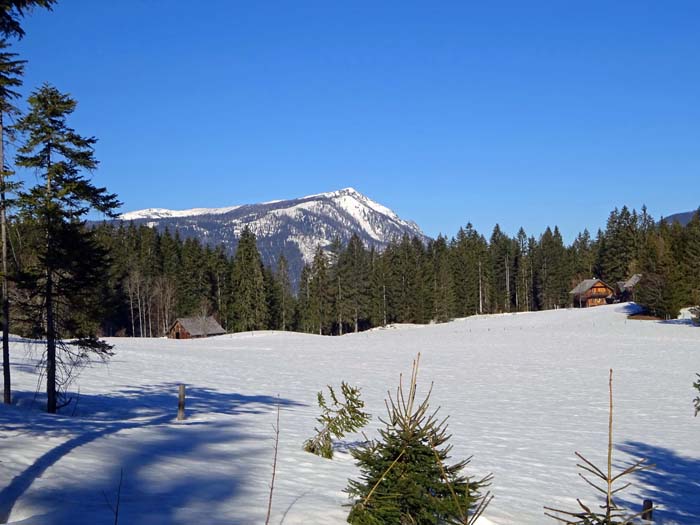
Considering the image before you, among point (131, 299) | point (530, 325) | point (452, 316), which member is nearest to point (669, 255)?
point (530, 325)

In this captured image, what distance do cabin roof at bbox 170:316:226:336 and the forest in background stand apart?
4.89 m

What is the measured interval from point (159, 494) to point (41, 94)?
41.8 feet

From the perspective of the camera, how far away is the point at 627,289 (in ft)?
287

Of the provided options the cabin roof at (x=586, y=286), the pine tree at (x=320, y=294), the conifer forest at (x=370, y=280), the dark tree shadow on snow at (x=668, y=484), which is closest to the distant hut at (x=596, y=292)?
the cabin roof at (x=586, y=286)

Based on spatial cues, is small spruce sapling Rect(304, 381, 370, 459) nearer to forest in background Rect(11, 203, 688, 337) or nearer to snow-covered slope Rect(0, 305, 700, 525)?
snow-covered slope Rect(0, 305, 700, 525)

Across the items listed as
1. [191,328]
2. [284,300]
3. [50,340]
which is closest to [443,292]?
[284,300]

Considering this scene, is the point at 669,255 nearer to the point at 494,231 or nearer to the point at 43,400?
the point at 494,231

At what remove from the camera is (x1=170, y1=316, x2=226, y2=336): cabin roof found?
63875mm

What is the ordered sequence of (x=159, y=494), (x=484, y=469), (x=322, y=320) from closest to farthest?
(x=159, y=494) < (x=484, y=469) < (x=322, y=320)

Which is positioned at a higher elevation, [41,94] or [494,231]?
[494,231]

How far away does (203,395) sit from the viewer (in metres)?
21.0

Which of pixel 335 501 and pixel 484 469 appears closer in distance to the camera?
pixel 335 501

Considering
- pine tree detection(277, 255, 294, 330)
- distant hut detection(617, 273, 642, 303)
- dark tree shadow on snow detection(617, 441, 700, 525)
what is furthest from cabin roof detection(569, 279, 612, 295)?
dark tree shadow on snow detection(617, 441, 700, 525)

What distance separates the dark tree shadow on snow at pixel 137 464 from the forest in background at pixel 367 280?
5052 centimetres
